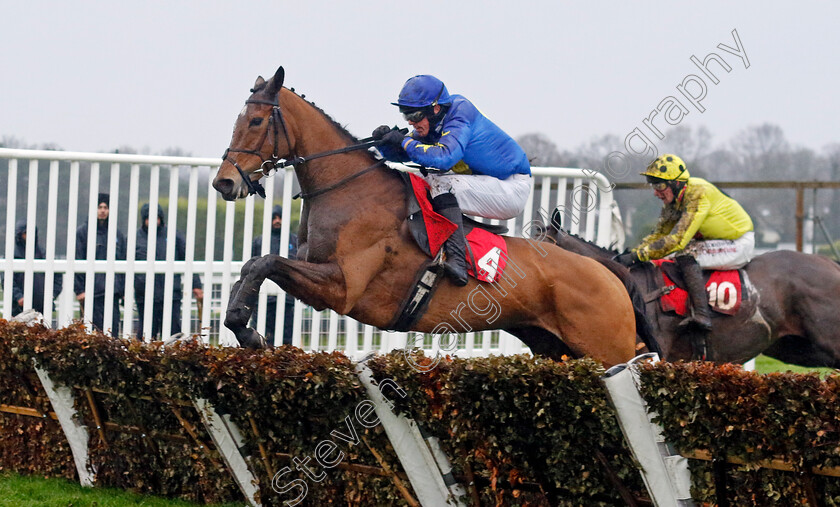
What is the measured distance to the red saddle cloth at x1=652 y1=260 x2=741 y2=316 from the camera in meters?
6.42

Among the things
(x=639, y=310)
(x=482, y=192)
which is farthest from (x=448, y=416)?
(x=639, y=310)

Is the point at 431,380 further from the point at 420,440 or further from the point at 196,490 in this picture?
the point at 196,490

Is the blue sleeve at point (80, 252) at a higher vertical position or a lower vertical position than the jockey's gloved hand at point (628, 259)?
lower

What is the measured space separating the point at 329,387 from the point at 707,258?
3.79 m

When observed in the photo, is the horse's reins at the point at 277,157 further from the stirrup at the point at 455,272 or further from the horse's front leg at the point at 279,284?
the stirrup at the point at 455,272

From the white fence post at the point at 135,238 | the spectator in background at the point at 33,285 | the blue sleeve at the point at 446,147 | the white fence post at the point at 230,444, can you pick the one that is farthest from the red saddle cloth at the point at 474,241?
the spectator in background at the point at 33,285

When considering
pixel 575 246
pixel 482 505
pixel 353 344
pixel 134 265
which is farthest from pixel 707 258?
pixel 134 265

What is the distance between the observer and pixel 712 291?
21.3ft

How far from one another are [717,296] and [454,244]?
2564 mm

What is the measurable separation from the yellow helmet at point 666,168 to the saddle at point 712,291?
667 millimetres

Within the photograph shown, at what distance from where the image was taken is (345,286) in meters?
4.61

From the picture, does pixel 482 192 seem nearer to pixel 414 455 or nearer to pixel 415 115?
pixel 415 115

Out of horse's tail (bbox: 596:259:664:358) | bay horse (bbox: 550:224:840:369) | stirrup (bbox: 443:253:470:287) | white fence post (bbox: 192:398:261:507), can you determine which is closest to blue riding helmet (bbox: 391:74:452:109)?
stirrup (bbox: 443:253:470:287)

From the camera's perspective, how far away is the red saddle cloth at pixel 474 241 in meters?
4.79
